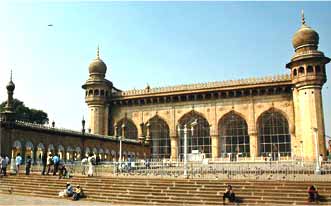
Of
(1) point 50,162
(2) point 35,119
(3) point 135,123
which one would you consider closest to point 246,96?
(3) point 135,123

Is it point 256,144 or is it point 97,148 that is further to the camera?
point 256,144

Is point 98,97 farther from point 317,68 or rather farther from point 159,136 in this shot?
A: point 317,68

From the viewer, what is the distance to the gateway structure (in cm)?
3145

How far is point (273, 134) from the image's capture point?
34.7 m

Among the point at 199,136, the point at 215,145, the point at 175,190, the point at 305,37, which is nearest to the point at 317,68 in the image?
the point at 305,37

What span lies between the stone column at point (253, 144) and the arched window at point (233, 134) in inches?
41.3

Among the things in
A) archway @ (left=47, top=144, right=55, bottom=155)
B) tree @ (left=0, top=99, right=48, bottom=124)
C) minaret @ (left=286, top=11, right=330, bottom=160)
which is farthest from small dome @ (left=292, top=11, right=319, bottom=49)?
tree @ (left=0, top=99, right=48, bottom=124)

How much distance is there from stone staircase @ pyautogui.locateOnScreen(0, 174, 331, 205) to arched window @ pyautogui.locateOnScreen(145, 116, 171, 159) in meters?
24.8

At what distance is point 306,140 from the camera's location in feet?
101

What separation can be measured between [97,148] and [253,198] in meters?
21.1

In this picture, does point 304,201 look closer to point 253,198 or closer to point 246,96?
point 253,198

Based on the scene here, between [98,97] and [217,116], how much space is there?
42.0ft

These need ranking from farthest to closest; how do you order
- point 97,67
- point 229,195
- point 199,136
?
point 97,67 < point 199,136 < point 229,195

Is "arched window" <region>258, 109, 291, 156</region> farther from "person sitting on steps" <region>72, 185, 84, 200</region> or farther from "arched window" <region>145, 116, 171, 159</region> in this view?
"person sitting on steps" <region>72, 185, 84, 200</region>
